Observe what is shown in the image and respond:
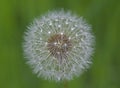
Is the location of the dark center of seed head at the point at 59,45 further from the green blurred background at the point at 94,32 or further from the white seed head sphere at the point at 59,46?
the green blurred background at the point at 94,32

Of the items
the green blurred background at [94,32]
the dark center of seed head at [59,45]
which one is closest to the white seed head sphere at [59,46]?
the dark center of seed head at [59,45]

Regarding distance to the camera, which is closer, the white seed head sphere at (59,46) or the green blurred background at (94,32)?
the white seed head sphere at (59,46)

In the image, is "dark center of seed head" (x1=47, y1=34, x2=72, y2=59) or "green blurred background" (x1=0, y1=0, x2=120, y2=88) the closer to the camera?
"dark center of seed head" (x1=47, y1=34, x2=72, y2=59)

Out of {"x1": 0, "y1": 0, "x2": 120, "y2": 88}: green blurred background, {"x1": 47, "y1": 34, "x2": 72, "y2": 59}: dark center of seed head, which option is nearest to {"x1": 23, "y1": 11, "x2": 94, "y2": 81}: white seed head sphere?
{"x1": 47, "y1": 34, "x2": 72, "y2": 59}: dark center of seed head

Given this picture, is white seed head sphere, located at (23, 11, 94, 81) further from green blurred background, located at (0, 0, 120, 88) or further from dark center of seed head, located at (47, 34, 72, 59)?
green blurred background, located at (0, 0, 120, 88)

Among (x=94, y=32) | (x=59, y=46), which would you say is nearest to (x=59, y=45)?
(x=59, y=46)

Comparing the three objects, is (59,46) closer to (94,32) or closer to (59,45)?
(59,45)
